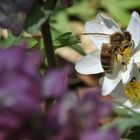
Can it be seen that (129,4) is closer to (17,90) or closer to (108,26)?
(108,26)

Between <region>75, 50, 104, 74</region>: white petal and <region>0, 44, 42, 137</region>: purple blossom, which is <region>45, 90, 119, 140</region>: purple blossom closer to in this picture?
<region>0, 44, 42, 137</region>: purple blossom

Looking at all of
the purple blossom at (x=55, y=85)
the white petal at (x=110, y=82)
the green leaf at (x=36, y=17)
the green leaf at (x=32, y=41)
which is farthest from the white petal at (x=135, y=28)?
the purple blossom at (x=55, y=85)

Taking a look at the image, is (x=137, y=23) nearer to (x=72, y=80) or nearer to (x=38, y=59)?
(x=38, y=59)

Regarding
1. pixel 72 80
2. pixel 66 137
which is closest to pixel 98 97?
pixel 66 137

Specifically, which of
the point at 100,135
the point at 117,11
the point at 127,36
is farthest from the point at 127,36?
the point at 117,11

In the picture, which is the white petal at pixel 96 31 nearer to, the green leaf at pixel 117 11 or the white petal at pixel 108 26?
the white petal at pixel 108 26

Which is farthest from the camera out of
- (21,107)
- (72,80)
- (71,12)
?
(71,12)

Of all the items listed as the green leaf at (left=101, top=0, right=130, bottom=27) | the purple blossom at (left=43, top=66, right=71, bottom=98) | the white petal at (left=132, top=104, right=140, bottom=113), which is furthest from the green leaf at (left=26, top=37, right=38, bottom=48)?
the green leaf at (left=101, top=0, right=130, bottom=27)
